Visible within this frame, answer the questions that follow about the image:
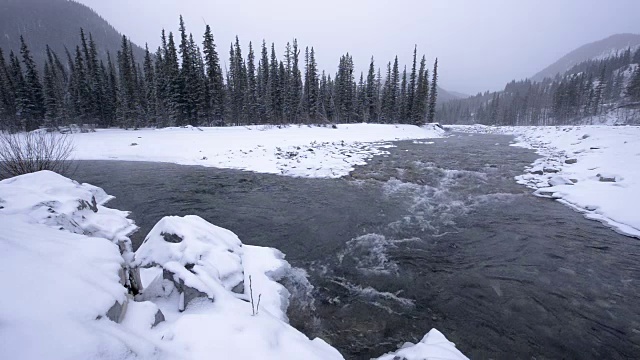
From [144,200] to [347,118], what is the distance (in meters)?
55.5

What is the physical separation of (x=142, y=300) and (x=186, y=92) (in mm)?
43369

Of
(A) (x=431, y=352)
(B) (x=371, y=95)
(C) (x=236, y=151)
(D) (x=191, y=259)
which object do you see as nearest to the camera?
(A) (x=431, y=352)

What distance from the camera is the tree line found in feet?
138

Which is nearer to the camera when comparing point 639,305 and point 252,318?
point 252,318

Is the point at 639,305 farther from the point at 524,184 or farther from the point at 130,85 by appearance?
the point at 130,85

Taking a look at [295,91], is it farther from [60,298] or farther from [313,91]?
[60,298]

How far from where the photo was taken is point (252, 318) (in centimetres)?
416

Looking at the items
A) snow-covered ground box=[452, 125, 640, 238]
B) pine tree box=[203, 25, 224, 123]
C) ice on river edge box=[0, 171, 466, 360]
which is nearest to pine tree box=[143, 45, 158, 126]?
pine tree box=[203, 25, 224, 123]

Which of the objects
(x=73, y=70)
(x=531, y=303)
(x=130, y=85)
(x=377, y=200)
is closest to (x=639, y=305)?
(x=531, y=303)

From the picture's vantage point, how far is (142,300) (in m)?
4.38

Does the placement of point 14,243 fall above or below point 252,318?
above

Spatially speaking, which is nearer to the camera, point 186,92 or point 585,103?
point 186,92

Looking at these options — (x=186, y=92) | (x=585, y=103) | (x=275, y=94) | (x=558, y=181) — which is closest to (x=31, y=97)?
(x=186, y=92)

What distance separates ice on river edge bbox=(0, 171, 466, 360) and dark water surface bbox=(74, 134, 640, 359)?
114cm
